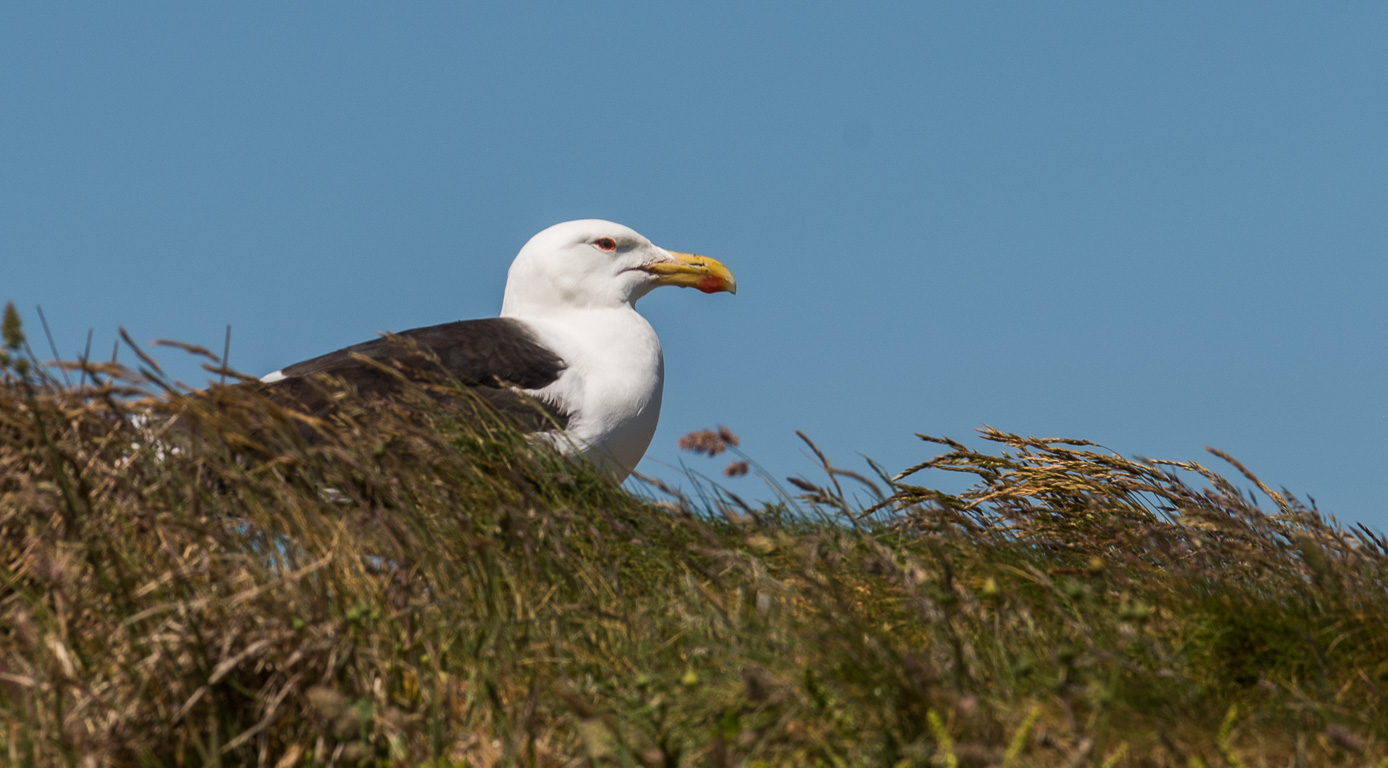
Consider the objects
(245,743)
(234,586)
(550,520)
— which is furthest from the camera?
(550,520)

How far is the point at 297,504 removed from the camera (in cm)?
392

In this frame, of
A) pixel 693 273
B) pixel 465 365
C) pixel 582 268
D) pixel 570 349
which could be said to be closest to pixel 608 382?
pixel 570 349

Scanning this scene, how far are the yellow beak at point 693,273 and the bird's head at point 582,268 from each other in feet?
0.13

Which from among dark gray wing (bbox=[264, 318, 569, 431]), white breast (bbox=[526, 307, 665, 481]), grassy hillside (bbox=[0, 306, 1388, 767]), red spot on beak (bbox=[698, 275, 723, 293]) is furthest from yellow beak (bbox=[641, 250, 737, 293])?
grassy hillside (bbox=[0, 306, 1388, 767])

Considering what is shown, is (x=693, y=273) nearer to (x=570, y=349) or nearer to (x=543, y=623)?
(x=570, y=349)

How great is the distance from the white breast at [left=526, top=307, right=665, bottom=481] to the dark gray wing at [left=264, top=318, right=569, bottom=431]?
95 mm

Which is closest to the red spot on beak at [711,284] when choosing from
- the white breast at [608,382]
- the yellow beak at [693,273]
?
the yellow beak at [693,273]

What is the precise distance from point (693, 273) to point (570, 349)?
3.87 feet

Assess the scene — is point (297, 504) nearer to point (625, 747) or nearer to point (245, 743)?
point (245, 743)

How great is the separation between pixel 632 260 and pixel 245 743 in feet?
14.9

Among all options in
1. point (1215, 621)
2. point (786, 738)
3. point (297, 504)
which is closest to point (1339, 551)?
point (1215, 621)

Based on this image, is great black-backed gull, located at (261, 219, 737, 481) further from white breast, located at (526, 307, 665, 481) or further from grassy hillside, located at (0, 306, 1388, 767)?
grassy hillside, located at (0, 306, 1388, 767)

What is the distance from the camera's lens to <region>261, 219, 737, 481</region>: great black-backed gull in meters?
6.06

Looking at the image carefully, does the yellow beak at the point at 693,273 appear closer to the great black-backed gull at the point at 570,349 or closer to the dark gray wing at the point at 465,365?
the great black-backed gull at the point at 570,349
